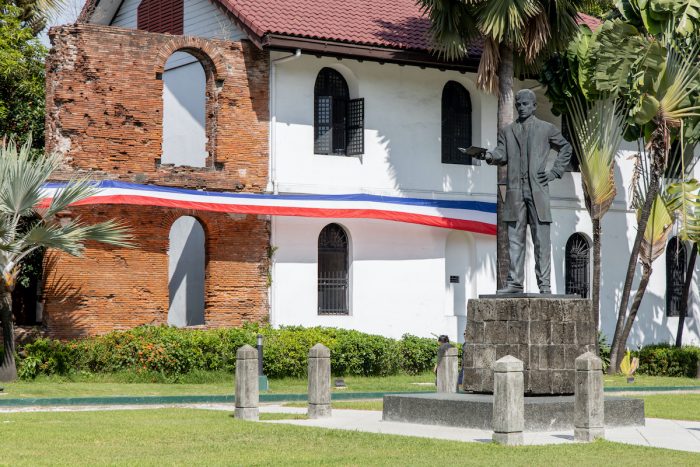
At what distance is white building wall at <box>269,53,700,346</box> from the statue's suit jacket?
1143cm

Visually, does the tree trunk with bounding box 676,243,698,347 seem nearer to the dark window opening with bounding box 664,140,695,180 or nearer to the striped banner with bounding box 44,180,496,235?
the dark window opening with bounding box 664,140,695,180

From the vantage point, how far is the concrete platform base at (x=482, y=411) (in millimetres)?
15656

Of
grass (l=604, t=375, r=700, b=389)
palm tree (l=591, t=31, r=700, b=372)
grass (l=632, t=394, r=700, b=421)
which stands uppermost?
palm tree (l=591, t=31, r=700, b=372)

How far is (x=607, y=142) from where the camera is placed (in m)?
30.1

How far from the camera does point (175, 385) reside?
24.2 meters

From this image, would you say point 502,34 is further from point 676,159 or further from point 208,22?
point 676,159

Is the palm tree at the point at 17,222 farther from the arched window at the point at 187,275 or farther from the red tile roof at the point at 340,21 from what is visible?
the arched window at the point at 187,275

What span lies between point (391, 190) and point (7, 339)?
33.0 feet

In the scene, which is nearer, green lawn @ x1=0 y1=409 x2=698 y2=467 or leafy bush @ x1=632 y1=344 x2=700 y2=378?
green lawn @ x1=0 y1=409 x2=698 y2=467

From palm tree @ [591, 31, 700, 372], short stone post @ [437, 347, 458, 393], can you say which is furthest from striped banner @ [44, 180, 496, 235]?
short stone post @ [437, 347, 458, 393]

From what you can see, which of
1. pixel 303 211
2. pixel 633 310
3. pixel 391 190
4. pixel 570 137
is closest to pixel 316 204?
pixel 303 211

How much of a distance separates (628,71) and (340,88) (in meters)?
6.64

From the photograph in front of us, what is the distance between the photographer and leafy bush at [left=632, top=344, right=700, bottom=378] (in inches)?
1233

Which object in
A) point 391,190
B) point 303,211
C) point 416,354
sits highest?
point 391,190
